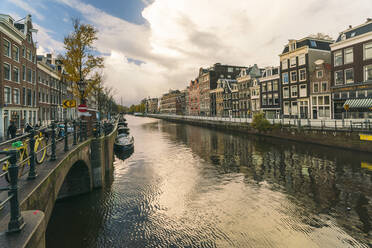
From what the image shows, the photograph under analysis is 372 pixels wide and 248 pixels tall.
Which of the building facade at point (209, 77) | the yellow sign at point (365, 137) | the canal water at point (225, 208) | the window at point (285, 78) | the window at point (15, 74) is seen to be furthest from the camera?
the building facade at point (209, 77)

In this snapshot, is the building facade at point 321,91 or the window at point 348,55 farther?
the building facade at point 321,91

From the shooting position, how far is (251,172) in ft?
61.1

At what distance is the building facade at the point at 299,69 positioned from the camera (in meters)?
43.8

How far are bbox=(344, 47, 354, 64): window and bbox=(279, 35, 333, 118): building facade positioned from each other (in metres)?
7.93

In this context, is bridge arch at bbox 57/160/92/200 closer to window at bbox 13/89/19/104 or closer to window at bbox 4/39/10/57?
window at bbox 13/89/19/104

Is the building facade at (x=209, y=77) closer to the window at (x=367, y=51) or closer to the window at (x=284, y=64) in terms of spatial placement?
the window at (x=284, y=64)

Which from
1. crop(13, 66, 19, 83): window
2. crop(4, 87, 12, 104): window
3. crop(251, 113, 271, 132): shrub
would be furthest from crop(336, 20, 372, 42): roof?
crop(4, 87, 12, 104): window

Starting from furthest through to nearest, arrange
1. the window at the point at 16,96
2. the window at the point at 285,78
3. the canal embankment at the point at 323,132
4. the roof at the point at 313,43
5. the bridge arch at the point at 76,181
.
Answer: the window at the point at 285,78, the roof at the point at 313,43, the window at the point at 16,96, the canal embankment at the point at 323,132, the bridge arch at the point at 76,181

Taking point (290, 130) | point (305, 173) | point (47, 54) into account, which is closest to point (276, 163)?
point (305, 173)

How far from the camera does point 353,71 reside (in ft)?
113

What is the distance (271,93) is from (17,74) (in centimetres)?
5088

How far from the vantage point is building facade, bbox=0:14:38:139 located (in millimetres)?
26781

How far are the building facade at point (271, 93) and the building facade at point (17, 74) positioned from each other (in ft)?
159

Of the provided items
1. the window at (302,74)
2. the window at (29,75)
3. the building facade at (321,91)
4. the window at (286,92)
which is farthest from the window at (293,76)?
the window at (29,75)
